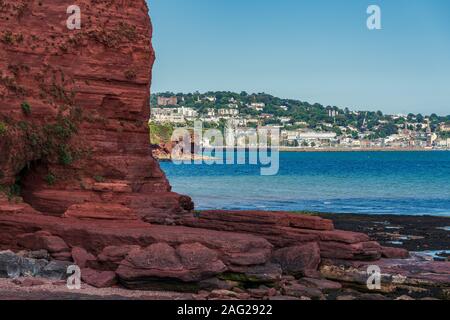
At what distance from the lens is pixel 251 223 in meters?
30.8

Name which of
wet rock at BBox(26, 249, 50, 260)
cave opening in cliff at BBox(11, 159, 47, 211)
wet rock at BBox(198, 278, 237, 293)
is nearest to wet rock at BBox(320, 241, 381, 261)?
wet rock at BBox(198, 278, 237, 293)

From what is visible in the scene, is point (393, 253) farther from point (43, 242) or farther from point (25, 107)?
point (25, 107)

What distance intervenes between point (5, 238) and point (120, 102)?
25.0ft

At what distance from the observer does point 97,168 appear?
33.4 meters

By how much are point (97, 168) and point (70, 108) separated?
9.05 ft

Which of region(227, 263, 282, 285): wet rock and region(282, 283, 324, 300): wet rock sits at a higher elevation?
region(227, 263, 282, 285): wet rock

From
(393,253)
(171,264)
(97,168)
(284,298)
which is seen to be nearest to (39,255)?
(97,168)

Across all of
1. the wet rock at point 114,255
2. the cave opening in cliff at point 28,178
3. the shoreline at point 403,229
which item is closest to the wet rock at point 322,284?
the wet rock at point 114,255

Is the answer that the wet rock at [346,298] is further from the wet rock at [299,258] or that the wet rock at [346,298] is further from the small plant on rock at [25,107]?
the small plant on rock at [25,107]

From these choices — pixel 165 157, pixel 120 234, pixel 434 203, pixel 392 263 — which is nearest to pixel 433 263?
pixel 392 263

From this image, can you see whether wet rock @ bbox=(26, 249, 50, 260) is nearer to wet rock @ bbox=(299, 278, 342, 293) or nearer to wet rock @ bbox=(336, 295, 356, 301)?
wet rock @ bbox=(299, 278, 342, 293)

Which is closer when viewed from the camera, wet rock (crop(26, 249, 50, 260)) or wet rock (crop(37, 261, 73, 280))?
wet rock (crop(37, 261, 73, 280))

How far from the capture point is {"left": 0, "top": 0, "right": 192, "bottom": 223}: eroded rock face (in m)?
32.7

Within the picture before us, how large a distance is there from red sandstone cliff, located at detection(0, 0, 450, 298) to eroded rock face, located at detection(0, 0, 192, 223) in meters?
0.04
